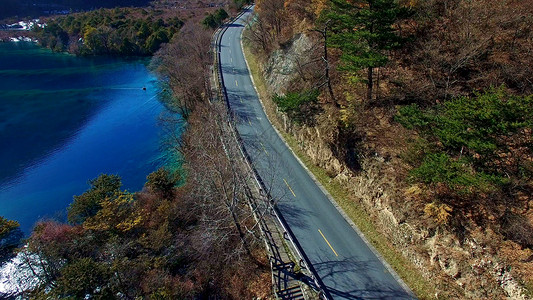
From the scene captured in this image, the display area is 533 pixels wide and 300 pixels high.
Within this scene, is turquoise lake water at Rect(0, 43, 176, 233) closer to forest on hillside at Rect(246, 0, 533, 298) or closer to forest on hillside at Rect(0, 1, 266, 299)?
forest on hillside at Rect(0, 1, 266, 299)

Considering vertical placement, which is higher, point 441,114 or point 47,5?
point 47,5

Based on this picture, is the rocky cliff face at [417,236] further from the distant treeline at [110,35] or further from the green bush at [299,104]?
the distant treeline at [110,35]

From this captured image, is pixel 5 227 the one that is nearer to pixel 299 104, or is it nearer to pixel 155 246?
pixel 155 246

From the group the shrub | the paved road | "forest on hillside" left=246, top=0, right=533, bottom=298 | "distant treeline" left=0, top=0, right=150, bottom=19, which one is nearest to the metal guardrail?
the paved road

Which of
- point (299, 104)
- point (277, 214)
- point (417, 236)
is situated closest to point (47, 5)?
point (299, 104)

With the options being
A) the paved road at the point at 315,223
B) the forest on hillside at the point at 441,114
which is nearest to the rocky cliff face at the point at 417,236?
the forest on hillside at the point at 441,114

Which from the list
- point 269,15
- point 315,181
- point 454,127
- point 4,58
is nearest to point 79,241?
point 315,181

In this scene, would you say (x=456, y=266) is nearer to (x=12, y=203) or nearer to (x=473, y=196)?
(x=473, y=196)
